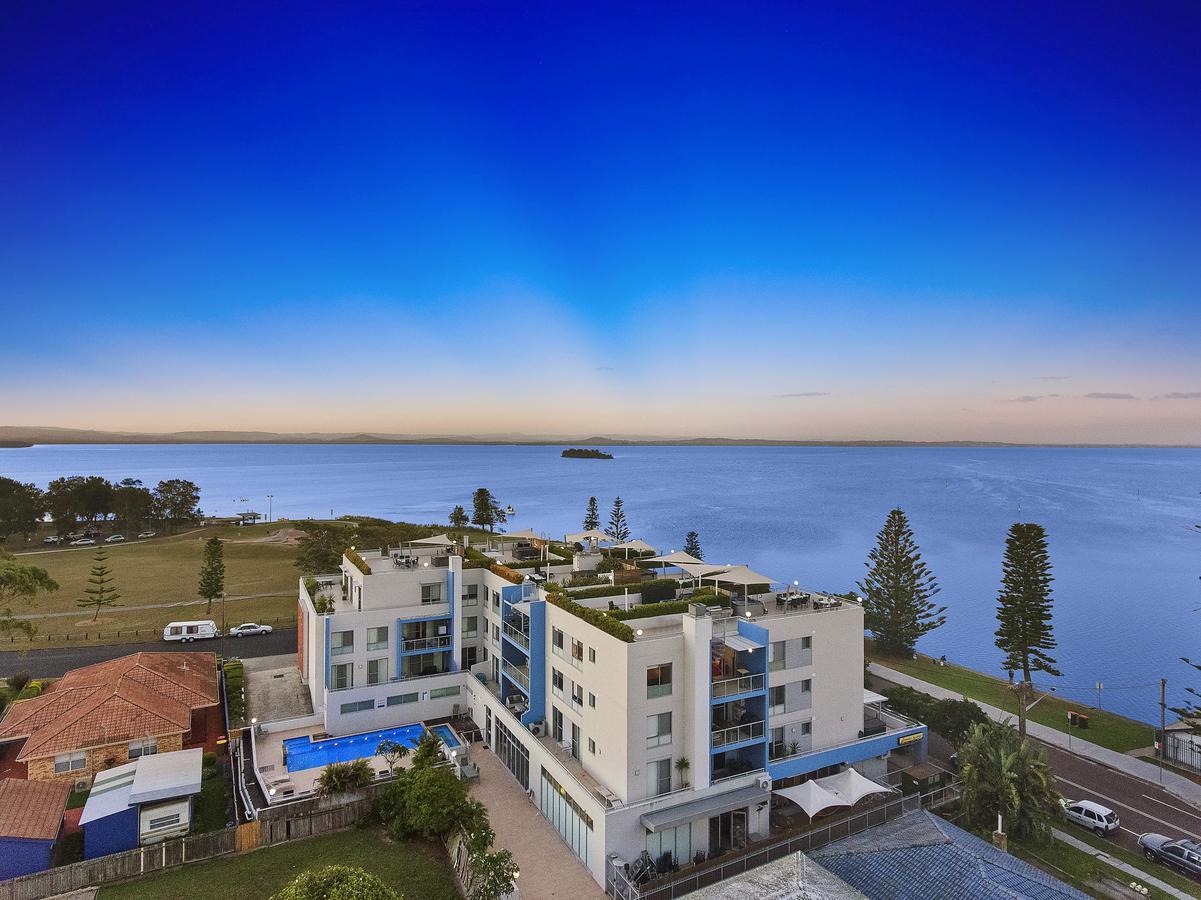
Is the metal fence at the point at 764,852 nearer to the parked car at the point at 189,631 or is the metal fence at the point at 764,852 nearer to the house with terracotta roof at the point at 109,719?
the house with terracotta roof at the point at 109,719

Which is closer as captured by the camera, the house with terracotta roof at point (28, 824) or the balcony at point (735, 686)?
the house with terracotta roof at point (28, 824)

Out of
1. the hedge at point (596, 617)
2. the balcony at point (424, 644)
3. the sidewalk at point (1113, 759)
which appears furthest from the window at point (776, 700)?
the balcony at point (424, 644)

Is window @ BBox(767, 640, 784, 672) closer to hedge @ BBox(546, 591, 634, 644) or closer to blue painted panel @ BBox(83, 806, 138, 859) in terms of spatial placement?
hedge @ BBox(546, 591, 634, 644)

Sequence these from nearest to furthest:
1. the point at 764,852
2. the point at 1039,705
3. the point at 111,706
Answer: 1. the point at 764,852
2. the point at 111,706
3. the point at 1039,705

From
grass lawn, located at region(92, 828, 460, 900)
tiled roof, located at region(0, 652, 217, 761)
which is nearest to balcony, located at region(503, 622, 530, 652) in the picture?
grass lawn, located at region(92, 828, 460, 900)

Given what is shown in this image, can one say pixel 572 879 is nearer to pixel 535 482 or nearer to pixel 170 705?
pixel 170 705

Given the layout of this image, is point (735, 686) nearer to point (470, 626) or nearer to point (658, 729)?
point (658, 729)

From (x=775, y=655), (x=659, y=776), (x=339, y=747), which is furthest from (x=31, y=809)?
(x=775, y=655)
